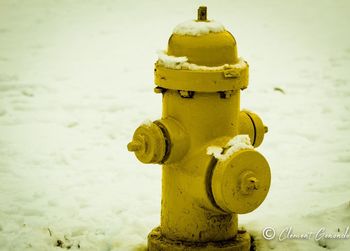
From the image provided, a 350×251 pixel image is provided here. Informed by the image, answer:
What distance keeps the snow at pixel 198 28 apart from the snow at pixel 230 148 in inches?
17.6

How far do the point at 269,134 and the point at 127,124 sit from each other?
1085 millimetres

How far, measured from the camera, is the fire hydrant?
2.47 metres

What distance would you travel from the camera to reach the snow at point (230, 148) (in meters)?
2.48

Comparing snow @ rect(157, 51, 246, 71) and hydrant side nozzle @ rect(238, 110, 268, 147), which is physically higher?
snow @ rect(157, 51, 246, 71)

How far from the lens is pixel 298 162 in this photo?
415 cm

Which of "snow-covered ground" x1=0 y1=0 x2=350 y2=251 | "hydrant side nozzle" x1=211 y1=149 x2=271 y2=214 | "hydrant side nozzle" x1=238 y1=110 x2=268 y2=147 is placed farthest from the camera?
"snow-covered ground" x1=0 y1=0 x2=350 y2=251

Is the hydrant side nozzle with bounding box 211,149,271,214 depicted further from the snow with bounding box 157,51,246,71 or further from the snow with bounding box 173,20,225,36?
the snow with bounding box 173,20,225,36

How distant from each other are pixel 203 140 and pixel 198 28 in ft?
1.51

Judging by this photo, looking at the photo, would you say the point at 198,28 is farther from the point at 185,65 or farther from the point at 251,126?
the point at 251,126

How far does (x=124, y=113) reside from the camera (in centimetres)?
493

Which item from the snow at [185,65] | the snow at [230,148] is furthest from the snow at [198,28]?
the snow at [230,148]

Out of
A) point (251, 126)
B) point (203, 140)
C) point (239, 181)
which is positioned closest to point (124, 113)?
point (251, 126)

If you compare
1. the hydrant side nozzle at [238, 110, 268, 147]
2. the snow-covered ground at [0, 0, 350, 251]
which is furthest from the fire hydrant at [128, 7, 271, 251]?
the snow-covered ground at [0, 0, 350, 251]

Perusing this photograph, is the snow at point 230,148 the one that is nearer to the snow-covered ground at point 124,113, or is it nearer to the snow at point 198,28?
the snow at point 198,28
